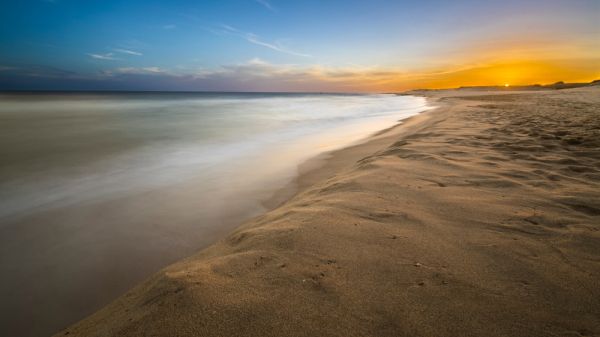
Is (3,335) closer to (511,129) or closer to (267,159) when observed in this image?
(267,159)

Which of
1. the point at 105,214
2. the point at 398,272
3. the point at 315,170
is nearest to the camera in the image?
the point at 398,272

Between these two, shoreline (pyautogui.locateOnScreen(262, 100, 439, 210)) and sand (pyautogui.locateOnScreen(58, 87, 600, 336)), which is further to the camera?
shoreline (pyautogui.locateOnScreen(262, 100, 439, 210))

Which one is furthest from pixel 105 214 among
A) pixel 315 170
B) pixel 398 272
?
pixel 398 272

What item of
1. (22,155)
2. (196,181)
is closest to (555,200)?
(196,181)

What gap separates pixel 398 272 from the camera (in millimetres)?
1690

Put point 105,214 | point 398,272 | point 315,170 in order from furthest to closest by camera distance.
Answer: point 315,170
point 105,214
point 398,272

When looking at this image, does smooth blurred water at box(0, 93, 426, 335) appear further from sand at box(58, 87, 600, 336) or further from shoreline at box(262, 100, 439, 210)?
sand at box(58, 87, 600, 336)

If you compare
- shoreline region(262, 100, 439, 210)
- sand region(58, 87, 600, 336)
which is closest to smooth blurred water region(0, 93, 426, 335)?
shoreline region(262, 100, 439, 210)

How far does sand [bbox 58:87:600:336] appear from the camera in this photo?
1.33 metres

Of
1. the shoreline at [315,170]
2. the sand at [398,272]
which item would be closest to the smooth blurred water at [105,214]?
the shoreline at [315,170]

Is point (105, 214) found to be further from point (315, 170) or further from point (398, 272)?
point (398, 272)

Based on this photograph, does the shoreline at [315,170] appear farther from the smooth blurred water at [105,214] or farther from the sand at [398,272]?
the sand at [398,272]

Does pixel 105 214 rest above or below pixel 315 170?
below

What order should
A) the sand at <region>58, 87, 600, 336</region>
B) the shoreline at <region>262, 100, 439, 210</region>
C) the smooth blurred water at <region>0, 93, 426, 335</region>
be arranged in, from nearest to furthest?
1. the sand at <region>58, 87, 600, 336</region>
2. the smooth blurred water at <region>0, 93, 426, 335</region>
3. the shoreline at <region>262, 100, 439, 210</region>
